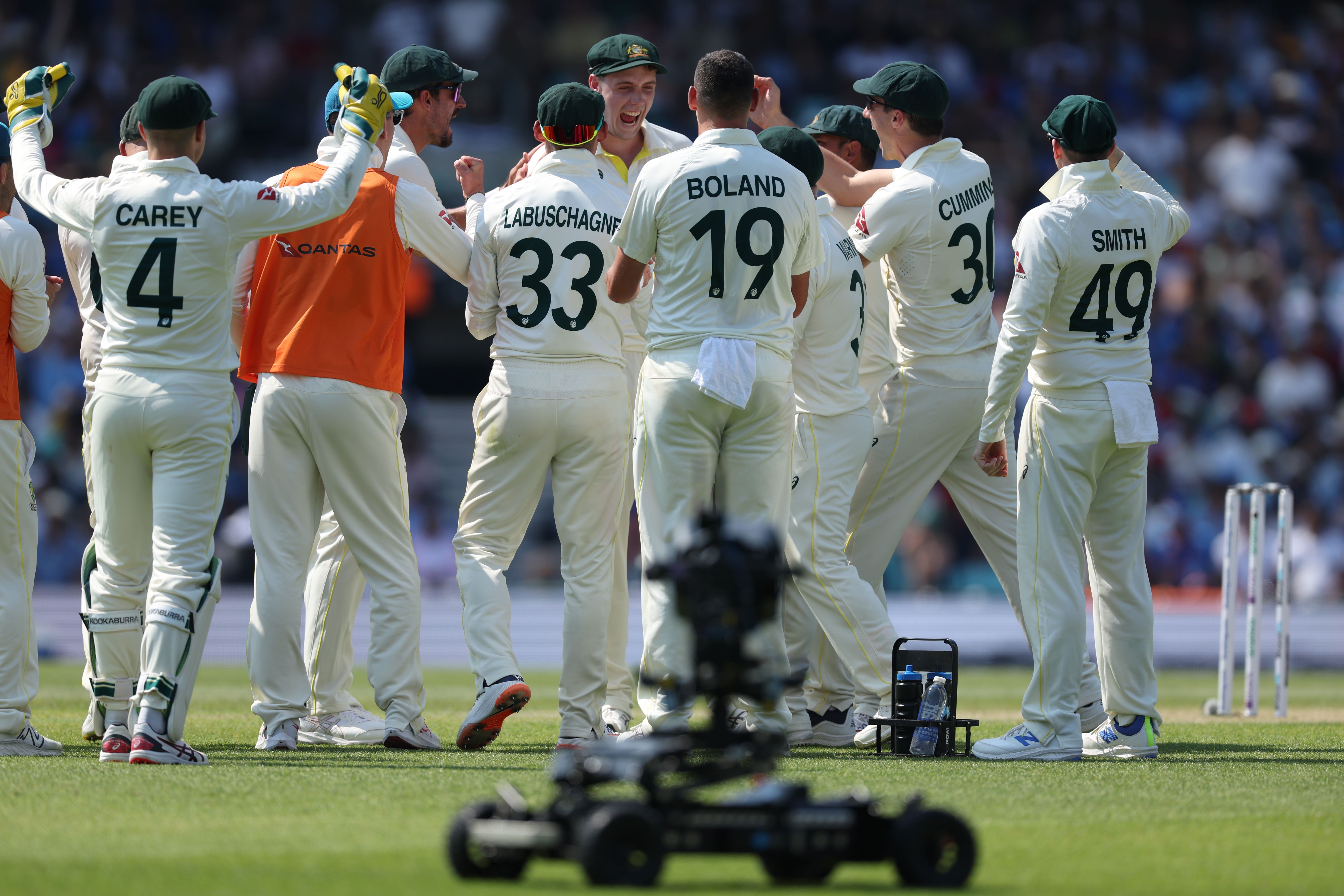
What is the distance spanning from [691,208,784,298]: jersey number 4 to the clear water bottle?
6.65ft

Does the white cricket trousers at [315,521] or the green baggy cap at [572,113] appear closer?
the white cricket trousers at [315,521]

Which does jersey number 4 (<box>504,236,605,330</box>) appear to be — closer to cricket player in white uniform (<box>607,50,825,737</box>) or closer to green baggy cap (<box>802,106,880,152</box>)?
cricket player in white uniform (<box>607,50,825,737</box>)

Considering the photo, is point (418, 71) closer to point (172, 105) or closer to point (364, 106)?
point (364, 106)

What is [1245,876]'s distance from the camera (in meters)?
4.54

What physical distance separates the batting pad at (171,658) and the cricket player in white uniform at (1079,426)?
132 inches

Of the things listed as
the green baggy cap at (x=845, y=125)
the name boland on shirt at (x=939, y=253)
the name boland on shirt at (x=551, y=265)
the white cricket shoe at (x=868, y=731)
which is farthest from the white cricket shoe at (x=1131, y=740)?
the green baggy cap at (x=845, y=125)

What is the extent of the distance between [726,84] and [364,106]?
1511 mm

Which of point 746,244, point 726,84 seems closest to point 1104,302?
point 746,244

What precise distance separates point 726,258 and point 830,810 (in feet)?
9.57

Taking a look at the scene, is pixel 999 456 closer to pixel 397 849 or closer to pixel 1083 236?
pixel 1083 236

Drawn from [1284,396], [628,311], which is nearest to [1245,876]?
[628,311]

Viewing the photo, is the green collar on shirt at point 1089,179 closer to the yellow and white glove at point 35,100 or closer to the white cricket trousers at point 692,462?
the white cricket trousers at point 692,462

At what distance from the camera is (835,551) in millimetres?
7898

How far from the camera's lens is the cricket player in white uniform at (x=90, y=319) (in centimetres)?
753
